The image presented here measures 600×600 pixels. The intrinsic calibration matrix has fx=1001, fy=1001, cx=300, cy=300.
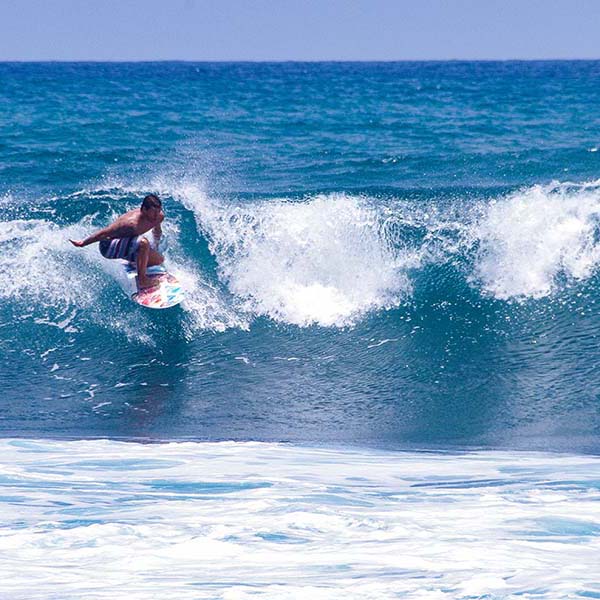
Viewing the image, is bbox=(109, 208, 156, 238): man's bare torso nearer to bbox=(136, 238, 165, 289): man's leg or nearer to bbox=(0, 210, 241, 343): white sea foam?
bbox=(136, 238, 165, 289): man's leg

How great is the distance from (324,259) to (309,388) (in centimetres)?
300

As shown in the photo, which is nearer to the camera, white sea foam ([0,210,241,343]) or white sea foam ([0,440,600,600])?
white sea foam ([0,440,600,600])

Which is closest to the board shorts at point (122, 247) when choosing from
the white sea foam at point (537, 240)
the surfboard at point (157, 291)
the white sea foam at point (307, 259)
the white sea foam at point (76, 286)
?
the surfboard at point (157, 291)

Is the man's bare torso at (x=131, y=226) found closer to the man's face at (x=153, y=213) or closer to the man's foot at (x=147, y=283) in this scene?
the man's face at (x=153, y=213)

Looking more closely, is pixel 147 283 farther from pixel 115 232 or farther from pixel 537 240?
pixel 537 240

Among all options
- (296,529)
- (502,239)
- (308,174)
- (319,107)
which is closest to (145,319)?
(502,239)

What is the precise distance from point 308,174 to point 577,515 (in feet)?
44.8

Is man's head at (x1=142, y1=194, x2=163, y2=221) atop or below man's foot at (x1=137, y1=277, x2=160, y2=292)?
atop

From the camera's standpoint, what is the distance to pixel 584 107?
33375 mm

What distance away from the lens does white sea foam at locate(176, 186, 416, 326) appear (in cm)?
1132

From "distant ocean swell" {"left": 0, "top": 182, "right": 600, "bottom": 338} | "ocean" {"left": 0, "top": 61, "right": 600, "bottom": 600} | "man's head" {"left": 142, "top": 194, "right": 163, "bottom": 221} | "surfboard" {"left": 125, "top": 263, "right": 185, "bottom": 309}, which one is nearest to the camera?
"ocean" {"left": 0, "top": 61, "right": 600, "bottom": 600}

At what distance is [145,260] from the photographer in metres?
10.2

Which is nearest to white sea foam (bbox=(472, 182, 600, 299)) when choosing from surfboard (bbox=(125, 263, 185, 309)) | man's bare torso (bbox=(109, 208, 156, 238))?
surfboard (bbox=(125, 263, 185, 309))

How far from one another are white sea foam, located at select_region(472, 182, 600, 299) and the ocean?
0.11ft
